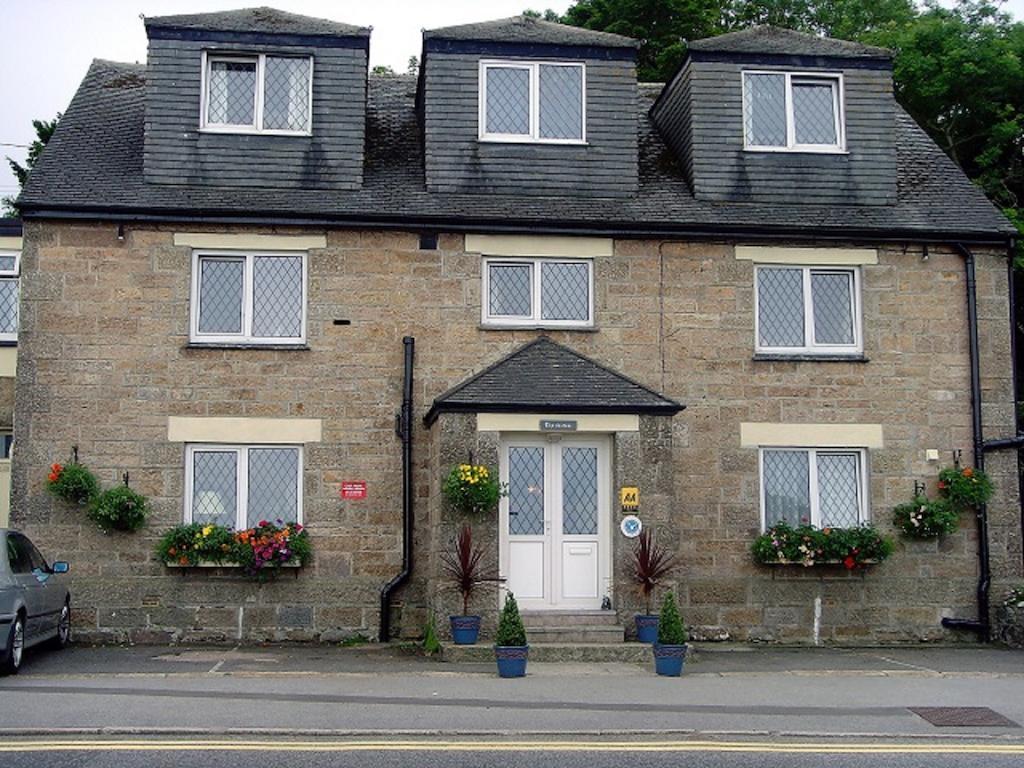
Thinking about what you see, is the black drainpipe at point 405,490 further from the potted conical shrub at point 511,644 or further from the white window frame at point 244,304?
the potted conical shrub at point 511,644

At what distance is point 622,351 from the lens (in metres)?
17.6

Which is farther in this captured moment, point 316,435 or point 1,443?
point 1,443

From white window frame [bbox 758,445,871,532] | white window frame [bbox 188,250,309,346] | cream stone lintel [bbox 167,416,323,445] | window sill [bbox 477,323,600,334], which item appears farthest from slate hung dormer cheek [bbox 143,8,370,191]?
white window frame [bbox 758,445,871,532]

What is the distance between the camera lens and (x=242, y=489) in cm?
1698

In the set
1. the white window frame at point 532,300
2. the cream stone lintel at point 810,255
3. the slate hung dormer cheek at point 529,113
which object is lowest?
the white window frame at point 532,300

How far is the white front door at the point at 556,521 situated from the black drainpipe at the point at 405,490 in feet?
4.45

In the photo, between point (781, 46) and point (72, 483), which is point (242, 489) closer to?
point (72, 483)

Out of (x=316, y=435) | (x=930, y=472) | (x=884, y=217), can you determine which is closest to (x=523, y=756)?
(x=316, y=435)

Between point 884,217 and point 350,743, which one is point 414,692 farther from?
point 884,217

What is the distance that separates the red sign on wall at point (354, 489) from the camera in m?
17.0

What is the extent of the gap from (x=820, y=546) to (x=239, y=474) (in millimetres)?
7979

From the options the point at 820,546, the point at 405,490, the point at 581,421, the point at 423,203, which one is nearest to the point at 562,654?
the point at 581,421

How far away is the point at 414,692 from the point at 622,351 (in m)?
6.72

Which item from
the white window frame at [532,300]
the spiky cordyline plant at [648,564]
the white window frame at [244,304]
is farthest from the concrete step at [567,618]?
the white window frame at [244,304]
